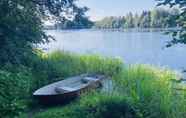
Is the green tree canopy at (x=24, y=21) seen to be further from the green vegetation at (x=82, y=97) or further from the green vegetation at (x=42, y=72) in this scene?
the green vegetation at (x=42, y=72)

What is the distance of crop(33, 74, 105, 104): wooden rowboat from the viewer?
614 centimetres

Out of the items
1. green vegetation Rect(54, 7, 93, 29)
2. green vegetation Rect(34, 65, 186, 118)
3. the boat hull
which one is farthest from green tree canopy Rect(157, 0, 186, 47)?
the boat hull

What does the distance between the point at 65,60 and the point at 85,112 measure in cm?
436

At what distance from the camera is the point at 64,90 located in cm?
642

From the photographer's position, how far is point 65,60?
9305 mm

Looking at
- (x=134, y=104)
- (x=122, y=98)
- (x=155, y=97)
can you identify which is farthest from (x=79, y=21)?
(x=155, y=97)

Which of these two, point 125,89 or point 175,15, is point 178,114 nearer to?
point 125,89

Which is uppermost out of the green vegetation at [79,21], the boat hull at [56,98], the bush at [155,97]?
the green vegetation at [79,21]

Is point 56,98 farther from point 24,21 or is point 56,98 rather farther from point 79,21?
point 24,21

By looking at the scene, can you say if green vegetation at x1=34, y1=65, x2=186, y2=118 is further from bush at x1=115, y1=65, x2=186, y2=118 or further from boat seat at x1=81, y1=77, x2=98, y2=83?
boat seat at x1=81, y1=77, x2=98, y2=83

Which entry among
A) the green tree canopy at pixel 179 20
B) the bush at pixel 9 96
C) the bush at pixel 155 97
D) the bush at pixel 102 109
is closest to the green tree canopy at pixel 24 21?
the bush at pixel 9 96

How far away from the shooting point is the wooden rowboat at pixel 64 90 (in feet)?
20.2

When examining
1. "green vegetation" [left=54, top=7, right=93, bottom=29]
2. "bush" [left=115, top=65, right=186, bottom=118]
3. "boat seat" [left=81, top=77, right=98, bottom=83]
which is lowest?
"boat seat" [left=81, top=77, right=98, bottom=83]

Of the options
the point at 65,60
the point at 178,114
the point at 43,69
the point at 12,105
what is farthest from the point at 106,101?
the point at 65,60
